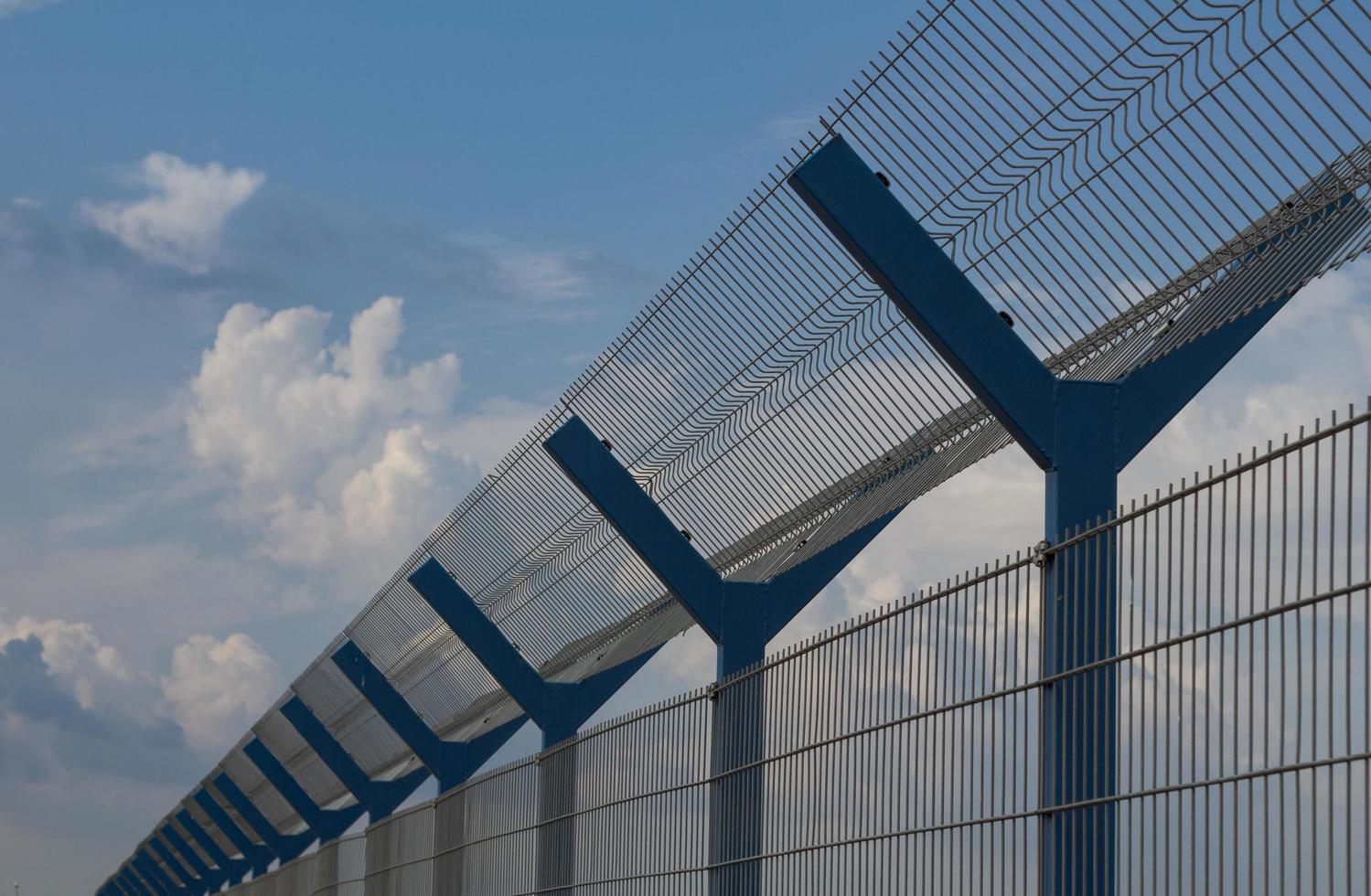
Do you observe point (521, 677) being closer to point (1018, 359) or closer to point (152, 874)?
point (1018, 359)

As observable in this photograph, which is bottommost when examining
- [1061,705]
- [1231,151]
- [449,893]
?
[449,893]

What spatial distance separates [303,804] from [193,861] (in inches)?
705

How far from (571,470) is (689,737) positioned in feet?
5.94

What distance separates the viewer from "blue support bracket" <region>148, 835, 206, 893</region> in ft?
140

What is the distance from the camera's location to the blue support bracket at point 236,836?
33.0m

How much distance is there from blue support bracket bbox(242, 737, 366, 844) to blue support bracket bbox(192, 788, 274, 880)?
7.32m

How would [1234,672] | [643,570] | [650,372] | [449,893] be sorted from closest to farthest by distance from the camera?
[1234,672] < [650,372] < [643,570] < [449,893]

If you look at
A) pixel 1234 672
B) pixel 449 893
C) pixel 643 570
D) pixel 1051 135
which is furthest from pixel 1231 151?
pixel 449 893

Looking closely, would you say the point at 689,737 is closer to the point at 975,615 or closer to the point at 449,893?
the point at 975,615

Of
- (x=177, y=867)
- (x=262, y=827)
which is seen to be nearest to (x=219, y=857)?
(x=262, y=827)

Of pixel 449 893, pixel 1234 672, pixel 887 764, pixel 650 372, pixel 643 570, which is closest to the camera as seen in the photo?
pixel 1234 672

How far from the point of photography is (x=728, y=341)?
9570mm

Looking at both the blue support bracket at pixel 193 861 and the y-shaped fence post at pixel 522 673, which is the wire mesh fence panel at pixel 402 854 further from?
the blue support bracket at pixel 193 861

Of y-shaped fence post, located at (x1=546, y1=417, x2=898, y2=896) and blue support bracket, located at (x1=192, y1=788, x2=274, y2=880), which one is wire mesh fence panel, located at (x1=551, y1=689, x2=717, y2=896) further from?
blue support bracket, located at (x1=192, y1=788, x2=274, y2=880)
